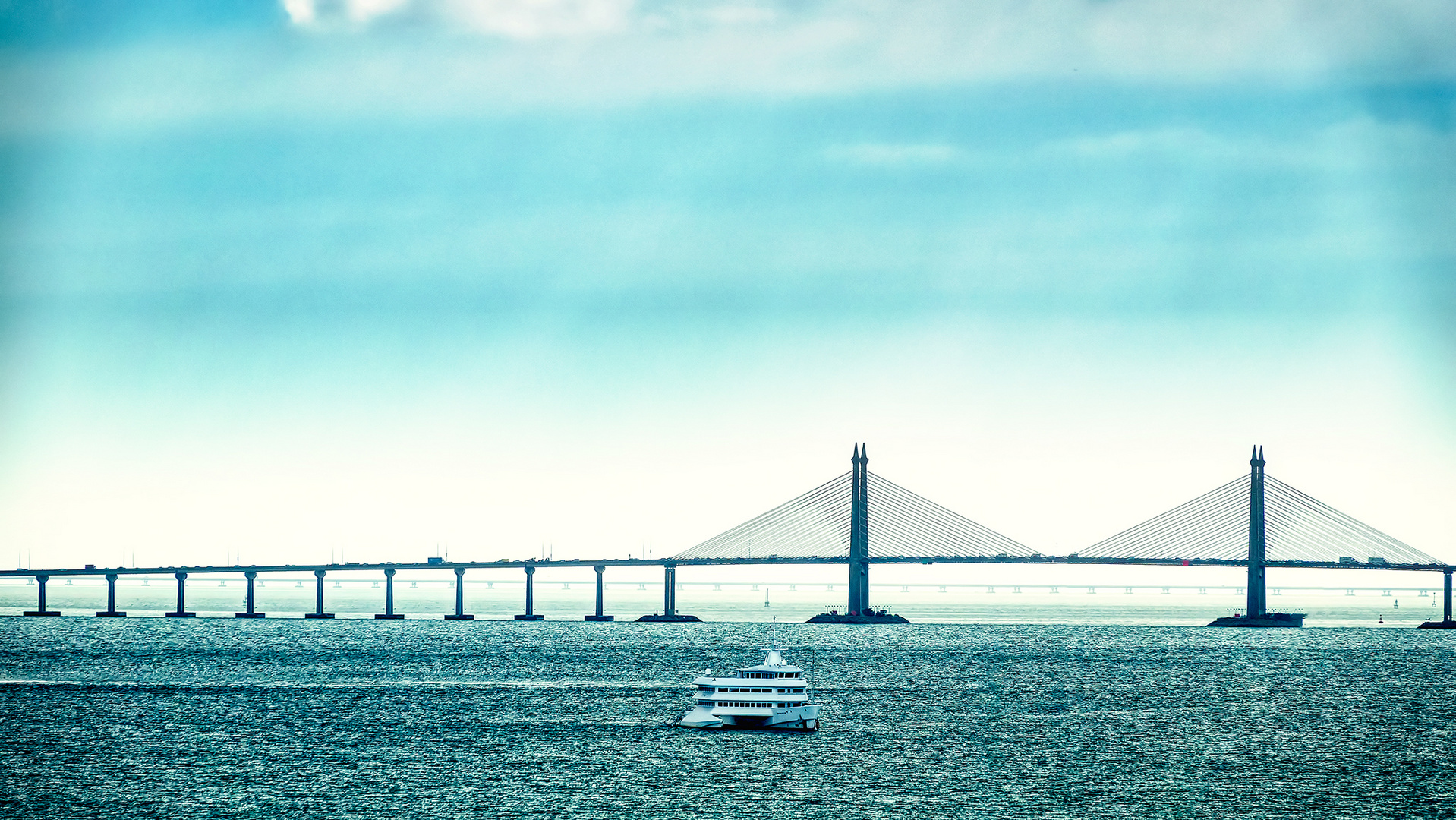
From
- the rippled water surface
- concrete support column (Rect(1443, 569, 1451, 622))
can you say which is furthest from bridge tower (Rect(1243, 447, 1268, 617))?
the rippled water surface

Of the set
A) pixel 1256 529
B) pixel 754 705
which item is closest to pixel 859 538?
pixel 1256 529

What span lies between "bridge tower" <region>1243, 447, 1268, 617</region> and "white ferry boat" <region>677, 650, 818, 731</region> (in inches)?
4032

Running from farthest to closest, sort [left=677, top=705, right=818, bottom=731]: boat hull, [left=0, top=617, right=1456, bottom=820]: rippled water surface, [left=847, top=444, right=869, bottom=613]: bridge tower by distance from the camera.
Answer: [left=847, top=444, right=869, bottom=613]: bridge tower
[left=677, top=705, right=818, bottom=731]: boat hull
[left=0, top=617, right=1456, bottom=820]: rippled water surface

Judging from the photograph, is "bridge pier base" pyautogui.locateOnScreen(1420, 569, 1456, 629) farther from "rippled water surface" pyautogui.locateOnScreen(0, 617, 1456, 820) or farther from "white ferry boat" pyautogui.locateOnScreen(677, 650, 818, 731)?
"white ferry boat" pyautogui.locateOnScreen(677, 650, 818, 731)

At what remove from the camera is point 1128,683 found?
337 ft

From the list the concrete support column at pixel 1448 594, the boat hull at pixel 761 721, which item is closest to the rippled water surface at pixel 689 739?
the boat hull at pixel 761 721

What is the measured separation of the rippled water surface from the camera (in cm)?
5297

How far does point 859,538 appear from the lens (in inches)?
6599

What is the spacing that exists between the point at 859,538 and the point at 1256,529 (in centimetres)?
3721

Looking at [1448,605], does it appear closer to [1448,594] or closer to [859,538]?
[1448,594]

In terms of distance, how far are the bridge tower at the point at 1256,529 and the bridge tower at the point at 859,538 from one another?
35714mm

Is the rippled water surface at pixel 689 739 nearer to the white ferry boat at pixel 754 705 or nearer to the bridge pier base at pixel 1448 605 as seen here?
the white ferry boat at pixel 754 705

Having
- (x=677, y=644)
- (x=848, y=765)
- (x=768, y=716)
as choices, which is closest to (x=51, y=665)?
(x=677, y=644)

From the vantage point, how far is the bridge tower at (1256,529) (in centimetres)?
16888
